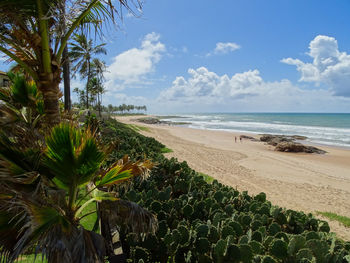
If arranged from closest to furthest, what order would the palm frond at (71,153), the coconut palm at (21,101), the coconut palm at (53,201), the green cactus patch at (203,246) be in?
the coconut palm at (53,201) < the palm frond at (71,153) < the green cactus patch at (203,246) < the coconut palm at (21,101)

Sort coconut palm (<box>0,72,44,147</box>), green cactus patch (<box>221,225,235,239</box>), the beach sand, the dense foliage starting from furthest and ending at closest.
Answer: the beach sand < coconut palm (<box>0,72,44,147</box>) < green cactus patch (<box>221,225,235,239</box>) < the dense foliage

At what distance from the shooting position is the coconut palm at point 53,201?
66.3 inches

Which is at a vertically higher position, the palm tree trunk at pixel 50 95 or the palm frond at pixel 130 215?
the palm tree trunk at pixel 50 95

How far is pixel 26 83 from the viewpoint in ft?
16.6

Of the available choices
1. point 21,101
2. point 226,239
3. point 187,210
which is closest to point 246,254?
point 226,239

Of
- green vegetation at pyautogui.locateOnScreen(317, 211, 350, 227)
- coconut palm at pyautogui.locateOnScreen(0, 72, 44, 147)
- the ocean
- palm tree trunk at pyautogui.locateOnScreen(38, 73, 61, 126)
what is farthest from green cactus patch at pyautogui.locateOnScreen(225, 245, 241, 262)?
the ocean

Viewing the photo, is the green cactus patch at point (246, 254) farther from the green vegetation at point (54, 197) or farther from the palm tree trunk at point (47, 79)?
the palm tree trunk at point (47, 79)

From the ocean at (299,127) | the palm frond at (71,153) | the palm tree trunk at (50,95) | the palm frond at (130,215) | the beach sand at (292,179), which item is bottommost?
the beach sand at (292,179)

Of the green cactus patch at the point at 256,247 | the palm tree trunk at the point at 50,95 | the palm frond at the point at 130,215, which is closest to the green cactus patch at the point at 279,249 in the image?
the green cactus patch at the point at 256,247

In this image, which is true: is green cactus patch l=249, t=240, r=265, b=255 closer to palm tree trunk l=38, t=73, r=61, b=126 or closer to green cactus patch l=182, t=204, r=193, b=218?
green cactus patch l=182, t=204, r=193, b=218

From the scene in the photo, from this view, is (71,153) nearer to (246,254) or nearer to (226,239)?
(226,239)

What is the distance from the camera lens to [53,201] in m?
1.99

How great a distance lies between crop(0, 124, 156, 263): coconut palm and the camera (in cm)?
168

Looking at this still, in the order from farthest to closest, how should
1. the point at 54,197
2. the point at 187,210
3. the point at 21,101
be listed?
the point at 21,101, the point at 187,210, the point at 54,197
